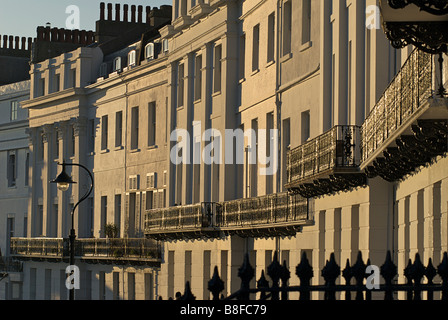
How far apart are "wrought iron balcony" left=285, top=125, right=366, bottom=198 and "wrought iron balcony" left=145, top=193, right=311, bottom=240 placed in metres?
2.11

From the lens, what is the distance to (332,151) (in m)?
28.5

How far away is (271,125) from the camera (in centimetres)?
4034

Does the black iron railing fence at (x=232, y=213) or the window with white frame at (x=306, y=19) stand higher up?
the window with white frame at (x=306, y=19)

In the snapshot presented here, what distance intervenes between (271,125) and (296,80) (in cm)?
428

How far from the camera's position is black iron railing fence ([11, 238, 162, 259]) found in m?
54.2

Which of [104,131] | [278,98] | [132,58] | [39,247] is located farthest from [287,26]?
[39,247]

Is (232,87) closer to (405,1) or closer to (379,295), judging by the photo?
(379,295)

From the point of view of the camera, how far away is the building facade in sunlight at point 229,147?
25078 mm

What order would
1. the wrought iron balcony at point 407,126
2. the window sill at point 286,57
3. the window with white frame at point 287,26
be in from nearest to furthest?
the wrought iron balcony at point 407,126 < the window sill at point 286,57 < the window with white frame at point 287,26

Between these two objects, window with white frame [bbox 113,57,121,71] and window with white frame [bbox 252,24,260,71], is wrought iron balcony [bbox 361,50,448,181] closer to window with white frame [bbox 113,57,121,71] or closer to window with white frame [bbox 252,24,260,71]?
window with white frame [bbox 252,24,260,71]

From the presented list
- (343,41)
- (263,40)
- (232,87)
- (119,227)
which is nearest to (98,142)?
(119,227)

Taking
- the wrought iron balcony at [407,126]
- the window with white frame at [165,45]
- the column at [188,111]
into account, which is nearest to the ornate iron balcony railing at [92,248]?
the column at [188,111]

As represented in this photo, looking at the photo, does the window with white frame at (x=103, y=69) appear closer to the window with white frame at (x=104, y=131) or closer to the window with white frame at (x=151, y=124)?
the window with white frame at (x=104, y=131)

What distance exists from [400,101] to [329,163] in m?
7.83
